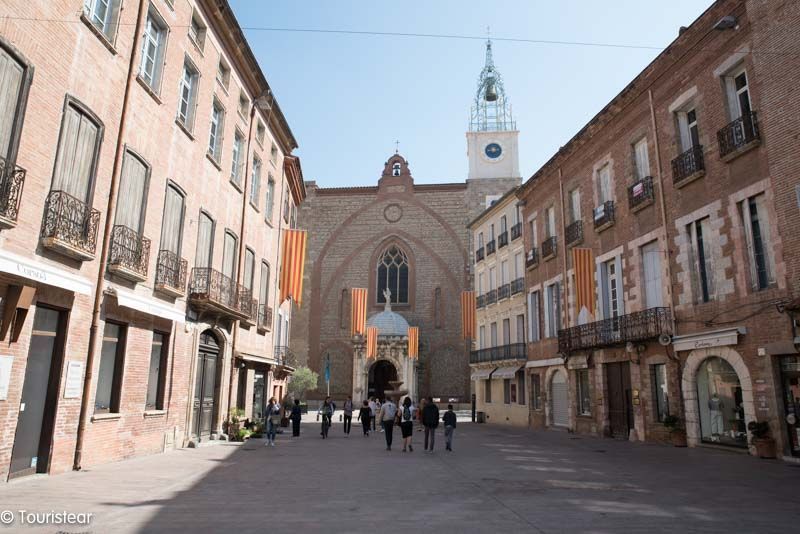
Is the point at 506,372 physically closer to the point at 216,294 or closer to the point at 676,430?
the point at 676,430

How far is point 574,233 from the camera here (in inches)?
923

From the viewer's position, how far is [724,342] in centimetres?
1443

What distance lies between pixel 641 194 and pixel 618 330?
184 inches

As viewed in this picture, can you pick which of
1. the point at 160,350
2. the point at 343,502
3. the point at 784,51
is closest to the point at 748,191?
the point at 784,51

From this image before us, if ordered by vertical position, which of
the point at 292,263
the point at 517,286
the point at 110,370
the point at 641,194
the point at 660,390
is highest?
the point at 641,194

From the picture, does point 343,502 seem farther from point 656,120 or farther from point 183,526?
point 656,120

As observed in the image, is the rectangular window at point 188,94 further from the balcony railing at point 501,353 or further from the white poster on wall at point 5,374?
the balcony railing at point 501,353

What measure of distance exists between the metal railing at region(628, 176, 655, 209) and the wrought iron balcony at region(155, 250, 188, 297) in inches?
554

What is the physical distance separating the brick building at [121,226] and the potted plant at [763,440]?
46.0 ft

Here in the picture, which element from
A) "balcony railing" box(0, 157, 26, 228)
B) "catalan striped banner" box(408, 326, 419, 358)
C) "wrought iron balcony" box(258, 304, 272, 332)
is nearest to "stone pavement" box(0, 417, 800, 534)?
"balcony railing" box(0, 157, 26, 228)

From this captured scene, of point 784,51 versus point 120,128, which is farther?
point 784,51

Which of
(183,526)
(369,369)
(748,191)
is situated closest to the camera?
(183,526)

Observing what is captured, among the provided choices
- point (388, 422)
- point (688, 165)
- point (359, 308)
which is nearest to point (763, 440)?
point (688, 165)

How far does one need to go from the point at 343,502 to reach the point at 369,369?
37192 mm
